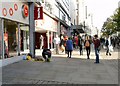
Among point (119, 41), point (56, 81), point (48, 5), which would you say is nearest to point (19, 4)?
point (56, 81)

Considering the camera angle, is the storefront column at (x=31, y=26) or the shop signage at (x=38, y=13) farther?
the shop signage at (x=38, y=13)

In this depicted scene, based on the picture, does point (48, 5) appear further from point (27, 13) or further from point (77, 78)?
point (77, 78)

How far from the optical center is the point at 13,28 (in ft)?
64.1

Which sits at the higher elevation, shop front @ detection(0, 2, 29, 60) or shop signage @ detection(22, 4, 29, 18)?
shop signage @ detection(22, 4, 29, 18)

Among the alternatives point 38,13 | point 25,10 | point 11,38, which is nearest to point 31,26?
point 38,13

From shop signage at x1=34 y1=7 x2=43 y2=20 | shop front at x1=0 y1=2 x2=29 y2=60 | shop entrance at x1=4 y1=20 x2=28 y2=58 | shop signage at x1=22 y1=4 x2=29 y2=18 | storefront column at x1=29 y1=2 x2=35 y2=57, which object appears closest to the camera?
shop front at x1=0 y1=2 x2=29 y2=60

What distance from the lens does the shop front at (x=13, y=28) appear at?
1712 centimetres

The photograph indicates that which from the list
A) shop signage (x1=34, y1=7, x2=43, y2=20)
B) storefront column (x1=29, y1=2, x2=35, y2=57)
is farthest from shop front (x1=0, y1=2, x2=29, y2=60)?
shop signage (x1=34, y1=7, x2=43, y2=20)

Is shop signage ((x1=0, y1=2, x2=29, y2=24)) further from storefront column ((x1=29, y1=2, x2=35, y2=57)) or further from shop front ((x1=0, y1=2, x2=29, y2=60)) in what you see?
storefront column ((x1=29, y1=2, x2=35, y2=57))

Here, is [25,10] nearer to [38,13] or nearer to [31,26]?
[31,26]

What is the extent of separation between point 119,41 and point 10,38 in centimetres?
3495

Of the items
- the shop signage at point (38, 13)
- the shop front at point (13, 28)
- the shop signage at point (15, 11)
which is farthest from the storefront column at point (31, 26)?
the shop signage at point (15, 11)

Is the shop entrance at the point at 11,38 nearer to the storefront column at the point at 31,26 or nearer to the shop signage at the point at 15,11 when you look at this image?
the shop signage at the point at 15,11

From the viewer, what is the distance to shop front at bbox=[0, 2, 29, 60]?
17.1m
